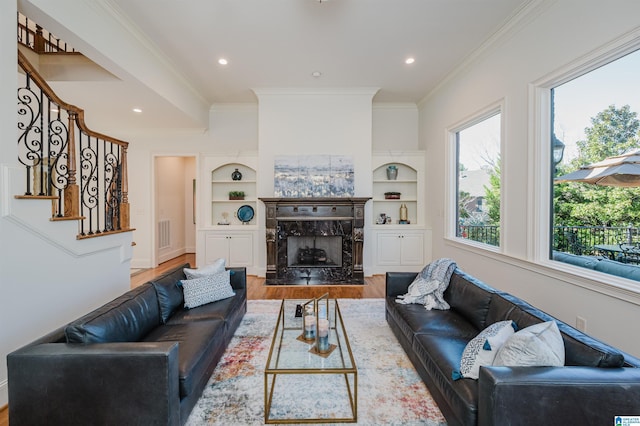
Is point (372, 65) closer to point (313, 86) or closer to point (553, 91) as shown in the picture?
point (313, 86)

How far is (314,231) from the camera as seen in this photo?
505cm

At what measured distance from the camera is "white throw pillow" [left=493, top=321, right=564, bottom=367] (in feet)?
4.48

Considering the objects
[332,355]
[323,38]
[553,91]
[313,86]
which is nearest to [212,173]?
[313,86]

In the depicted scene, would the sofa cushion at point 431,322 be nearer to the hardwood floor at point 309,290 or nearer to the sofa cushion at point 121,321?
the hardwood floor at point 309,290

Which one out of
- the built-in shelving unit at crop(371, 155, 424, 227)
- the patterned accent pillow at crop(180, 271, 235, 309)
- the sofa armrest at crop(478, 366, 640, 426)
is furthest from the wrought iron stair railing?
the built-in shelving unit at crop(371, 155, 424, 227)

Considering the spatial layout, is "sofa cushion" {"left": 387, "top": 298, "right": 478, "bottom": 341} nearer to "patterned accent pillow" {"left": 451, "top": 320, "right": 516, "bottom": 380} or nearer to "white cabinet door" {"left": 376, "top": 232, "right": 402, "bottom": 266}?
"patterned accent pillow" {"left": 451, "top": 320, "right": 516, "bottom": 380}

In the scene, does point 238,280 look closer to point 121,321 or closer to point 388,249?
point 121,321

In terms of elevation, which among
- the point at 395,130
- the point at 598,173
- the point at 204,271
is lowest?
the point at 204,271

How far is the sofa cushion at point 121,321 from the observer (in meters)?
1.61

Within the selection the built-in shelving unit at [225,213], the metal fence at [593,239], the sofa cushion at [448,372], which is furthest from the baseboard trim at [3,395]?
the metal fence at [593,239]

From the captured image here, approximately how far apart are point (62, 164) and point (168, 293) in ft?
8.15

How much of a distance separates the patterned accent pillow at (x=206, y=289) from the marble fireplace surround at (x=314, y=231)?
2008 millimetres

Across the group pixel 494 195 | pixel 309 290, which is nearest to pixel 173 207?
pixel 309 290

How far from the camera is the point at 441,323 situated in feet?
7.59
